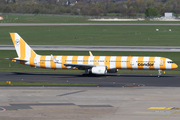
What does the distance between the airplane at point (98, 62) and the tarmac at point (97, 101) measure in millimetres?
3277

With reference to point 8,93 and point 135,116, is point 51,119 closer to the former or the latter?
point 135,116

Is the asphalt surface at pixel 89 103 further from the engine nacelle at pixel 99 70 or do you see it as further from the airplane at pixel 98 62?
the airplane at pixel 98 62

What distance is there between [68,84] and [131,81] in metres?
10.4

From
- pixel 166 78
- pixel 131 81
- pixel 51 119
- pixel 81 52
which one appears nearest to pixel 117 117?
pixel 51 119

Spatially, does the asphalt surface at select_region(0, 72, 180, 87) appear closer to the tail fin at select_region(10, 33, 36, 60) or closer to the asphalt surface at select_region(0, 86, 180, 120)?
the tail fin at select_region(10, 33, 36, 60)

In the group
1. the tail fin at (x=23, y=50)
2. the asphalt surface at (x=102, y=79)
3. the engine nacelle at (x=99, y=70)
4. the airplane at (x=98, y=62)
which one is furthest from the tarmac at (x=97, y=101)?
the tail fin at (x=23, y=50)

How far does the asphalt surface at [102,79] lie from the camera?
49781 millimetres

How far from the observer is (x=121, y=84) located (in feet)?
162

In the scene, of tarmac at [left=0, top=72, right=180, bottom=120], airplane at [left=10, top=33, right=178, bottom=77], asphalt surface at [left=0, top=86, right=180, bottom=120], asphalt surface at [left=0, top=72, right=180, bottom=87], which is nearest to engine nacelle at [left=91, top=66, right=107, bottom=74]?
airplane at [left=10, top=33, right=178, bottom=77]

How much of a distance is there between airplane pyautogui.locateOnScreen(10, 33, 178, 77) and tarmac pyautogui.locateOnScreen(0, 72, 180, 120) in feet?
10.8

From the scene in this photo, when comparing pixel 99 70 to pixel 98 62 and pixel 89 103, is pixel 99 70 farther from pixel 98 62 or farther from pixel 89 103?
pixel 89 103

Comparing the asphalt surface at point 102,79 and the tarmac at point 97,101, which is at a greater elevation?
the asphalt surface at point 102,79

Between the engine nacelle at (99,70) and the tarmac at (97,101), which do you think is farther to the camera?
the engine nacelle at (99,70)

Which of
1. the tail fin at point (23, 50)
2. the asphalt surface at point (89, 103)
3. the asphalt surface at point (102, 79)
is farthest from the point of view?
the tail fin at point (23, 50)
